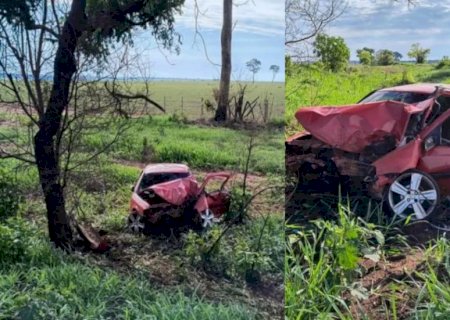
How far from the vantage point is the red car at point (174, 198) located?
2523 millimetres

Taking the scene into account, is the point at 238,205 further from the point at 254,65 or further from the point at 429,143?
the point at 429,143

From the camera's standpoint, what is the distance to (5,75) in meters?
2.48

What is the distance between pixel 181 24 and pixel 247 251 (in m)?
0.85

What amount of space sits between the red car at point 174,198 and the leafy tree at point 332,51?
1.77 feet

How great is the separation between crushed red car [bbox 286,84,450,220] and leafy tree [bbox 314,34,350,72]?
0.15 metres

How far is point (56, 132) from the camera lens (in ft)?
8.39

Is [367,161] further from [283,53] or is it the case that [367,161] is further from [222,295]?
[222,295]

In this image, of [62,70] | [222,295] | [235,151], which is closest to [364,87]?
[235,151]

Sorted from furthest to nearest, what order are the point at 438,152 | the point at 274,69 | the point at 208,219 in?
the point at 208,219 < the point at 274,69 < the point at 438,152

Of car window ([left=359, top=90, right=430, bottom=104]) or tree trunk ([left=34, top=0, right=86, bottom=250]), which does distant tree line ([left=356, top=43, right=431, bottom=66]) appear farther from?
tree trunk ([left=34, top=0, right=86, bottom=250])

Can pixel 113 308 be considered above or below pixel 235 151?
below

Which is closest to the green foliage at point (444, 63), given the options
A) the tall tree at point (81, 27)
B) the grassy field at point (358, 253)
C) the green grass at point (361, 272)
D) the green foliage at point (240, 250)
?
the grassy field at point (358, 253)

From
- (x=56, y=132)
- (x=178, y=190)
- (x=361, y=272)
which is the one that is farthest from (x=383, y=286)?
(x=56, y=132)

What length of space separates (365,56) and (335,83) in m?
0.14
